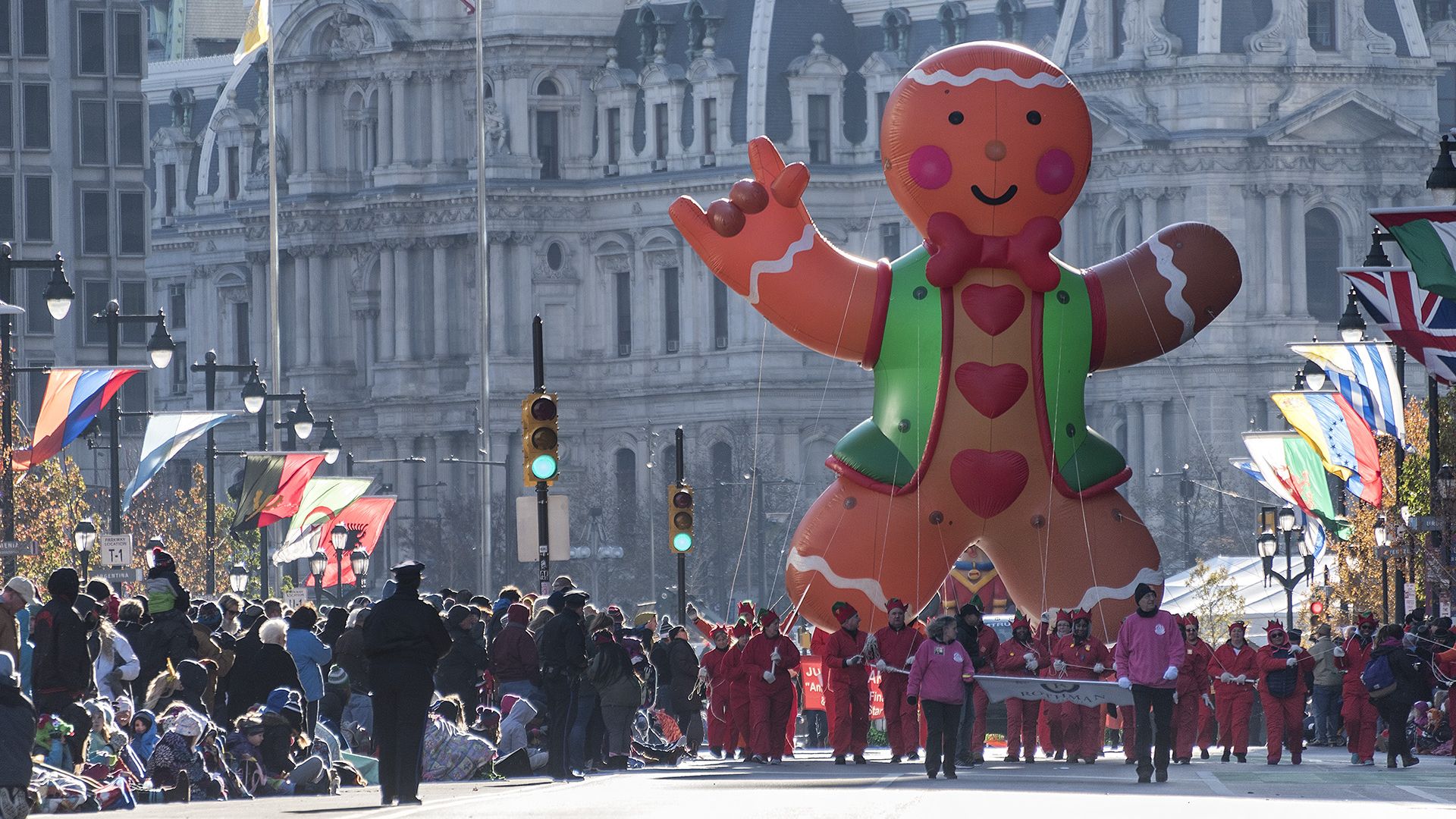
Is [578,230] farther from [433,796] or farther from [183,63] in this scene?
[433,796]

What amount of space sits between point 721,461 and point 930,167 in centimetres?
8885

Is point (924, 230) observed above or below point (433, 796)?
above

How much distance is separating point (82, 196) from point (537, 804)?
257 feet

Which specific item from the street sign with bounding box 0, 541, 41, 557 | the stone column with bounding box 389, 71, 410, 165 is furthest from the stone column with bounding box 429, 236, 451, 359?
the street sign with bounding box 0, 541, 41, 557

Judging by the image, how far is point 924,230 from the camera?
134 feet

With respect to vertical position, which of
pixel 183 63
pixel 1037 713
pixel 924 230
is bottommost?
pixel 1037 713

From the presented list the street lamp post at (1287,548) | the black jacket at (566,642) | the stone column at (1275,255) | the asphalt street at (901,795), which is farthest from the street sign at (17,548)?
Answer: the stone column at (1275,255)

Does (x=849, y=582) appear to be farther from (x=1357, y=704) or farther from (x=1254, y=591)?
(x=1254, y=591)

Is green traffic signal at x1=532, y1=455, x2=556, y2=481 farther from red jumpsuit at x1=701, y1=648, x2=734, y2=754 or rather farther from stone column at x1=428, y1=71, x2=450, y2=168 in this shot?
stone column at x1=428, y1=71, x2=450, y2=168

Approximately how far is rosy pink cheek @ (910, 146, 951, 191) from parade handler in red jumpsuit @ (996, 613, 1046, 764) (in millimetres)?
4317

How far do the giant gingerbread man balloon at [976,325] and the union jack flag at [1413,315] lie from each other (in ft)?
7.70

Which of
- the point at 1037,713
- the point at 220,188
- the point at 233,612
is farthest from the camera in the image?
the point at 220,188

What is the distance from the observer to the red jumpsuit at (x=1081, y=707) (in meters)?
40.2

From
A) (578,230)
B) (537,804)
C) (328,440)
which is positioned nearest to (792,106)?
(578,230)
